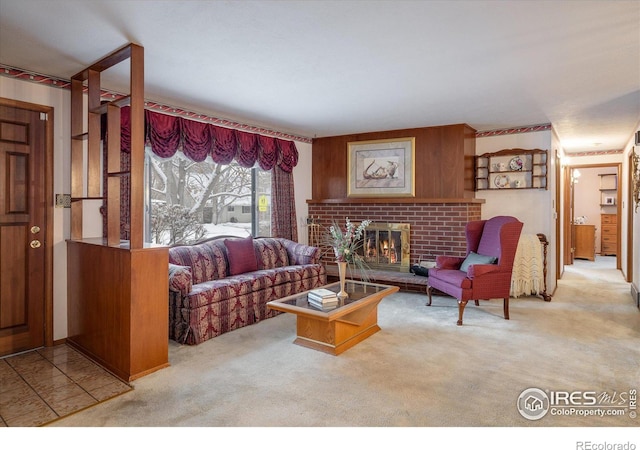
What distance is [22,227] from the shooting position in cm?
329

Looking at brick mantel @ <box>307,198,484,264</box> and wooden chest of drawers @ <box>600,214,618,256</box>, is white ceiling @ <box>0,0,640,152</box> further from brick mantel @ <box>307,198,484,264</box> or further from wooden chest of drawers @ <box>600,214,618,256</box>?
wooden chest of drawers @ <box>600,214,618,256</box>

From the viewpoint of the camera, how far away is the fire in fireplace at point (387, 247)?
231 inches

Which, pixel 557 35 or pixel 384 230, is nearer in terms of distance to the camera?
pixel 557 35

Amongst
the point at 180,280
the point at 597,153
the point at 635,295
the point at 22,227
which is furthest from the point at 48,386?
the point at 597,153

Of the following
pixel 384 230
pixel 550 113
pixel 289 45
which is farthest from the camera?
pixel 384 230

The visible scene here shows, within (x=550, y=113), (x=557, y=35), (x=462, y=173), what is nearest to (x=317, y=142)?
(x=462, y=173)

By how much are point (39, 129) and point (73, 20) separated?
1.31 m

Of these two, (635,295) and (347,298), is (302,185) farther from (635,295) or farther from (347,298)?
(635,295)

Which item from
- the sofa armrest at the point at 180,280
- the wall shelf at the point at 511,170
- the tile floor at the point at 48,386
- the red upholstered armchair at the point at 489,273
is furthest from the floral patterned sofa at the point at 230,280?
the wall shelf at the point at 511,170

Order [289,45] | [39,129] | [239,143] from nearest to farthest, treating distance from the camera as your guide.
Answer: [289,45] → [39,129] → [239,143]

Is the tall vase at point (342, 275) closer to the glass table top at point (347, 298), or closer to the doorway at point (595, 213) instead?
the glass table top at point (347, 298)
